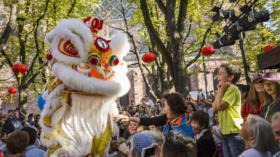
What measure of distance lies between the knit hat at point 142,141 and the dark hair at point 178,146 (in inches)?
4.4

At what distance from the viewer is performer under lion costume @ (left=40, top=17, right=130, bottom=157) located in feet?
11.0

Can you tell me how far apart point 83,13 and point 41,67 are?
3.13 m

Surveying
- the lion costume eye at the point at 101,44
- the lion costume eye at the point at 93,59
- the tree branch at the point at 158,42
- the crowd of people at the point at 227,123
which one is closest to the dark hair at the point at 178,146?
the crowd of people at the point at 227,123

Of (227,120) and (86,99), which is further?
(227,120)

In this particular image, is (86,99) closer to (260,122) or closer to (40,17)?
(260,122)

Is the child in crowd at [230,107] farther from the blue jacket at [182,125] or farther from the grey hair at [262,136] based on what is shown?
the grey hair at [262,136]

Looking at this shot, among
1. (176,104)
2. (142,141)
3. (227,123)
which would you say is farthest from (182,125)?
(142,141)

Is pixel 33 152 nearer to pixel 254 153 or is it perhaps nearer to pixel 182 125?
pixel 182 125

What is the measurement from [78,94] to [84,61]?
35 centimetres

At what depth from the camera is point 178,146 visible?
228 centimetres

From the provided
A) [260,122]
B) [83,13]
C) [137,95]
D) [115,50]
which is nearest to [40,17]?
[83,13]

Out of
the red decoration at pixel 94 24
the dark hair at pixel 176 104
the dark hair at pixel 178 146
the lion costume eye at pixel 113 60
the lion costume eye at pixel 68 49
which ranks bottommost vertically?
the dark hair at pixel 178 146

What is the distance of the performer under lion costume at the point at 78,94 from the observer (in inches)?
131

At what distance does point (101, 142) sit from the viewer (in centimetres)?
345
